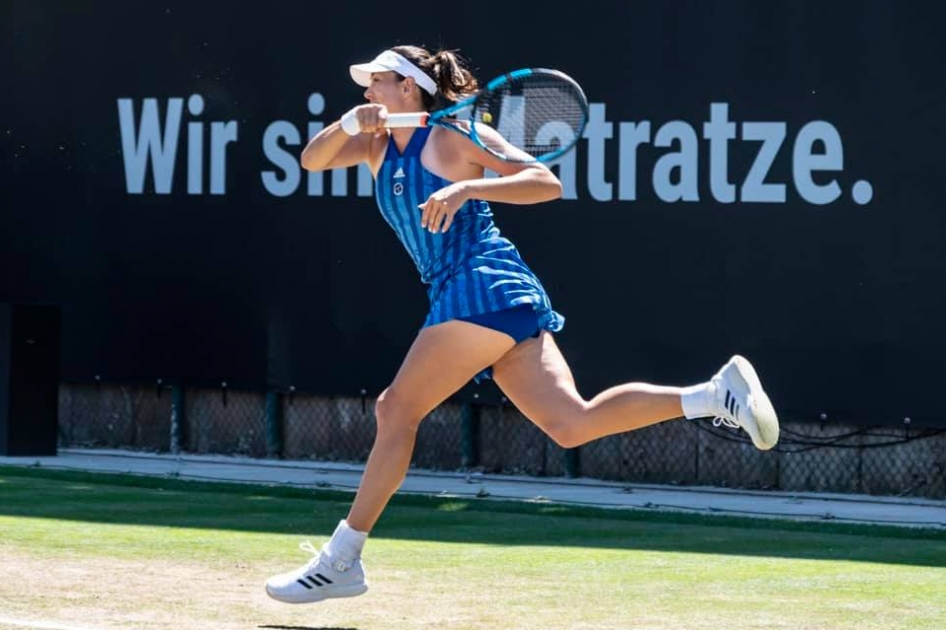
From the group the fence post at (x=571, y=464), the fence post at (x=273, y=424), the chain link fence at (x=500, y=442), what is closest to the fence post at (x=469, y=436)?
the chain link fence at (x=500, y=442)

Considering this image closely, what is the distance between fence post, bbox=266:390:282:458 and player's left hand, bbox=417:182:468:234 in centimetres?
732

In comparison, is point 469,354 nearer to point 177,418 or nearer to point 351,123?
point 351,123

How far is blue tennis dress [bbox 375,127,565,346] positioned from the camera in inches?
241

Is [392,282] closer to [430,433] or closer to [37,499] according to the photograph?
[430,433]

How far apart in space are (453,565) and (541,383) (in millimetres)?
1896

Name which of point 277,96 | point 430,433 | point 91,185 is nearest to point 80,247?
point 91,185

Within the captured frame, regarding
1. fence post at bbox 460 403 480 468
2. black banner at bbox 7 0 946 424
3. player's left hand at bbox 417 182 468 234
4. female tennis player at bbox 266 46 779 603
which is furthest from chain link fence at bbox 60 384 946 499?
player's left hand at bbox 417 182 468 234

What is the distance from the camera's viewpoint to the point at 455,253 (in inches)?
244

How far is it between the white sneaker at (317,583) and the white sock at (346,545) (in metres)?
0.02

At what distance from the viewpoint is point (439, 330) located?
6.09 meters

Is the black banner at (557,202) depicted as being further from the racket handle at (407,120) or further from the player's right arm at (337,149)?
the racket handle at (407,120)

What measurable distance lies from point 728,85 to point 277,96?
3227 millimetres

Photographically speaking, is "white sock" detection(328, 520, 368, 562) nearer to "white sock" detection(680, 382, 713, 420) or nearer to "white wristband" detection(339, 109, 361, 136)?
"white sock" detection(680, 382, 713, 420)

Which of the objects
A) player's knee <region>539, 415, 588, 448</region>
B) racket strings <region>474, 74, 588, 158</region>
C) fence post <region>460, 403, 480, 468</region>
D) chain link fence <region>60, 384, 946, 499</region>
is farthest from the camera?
fence post <region>460, 403, 480, 468</region>
